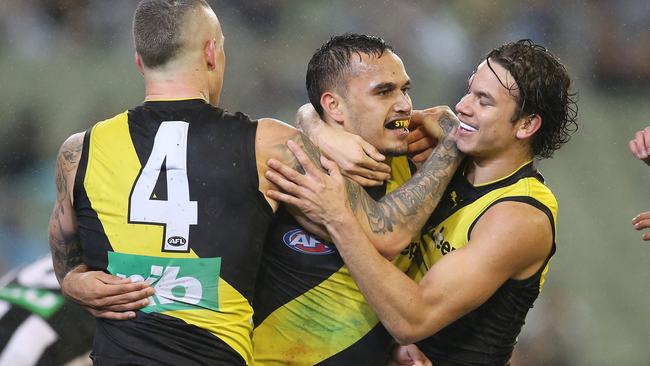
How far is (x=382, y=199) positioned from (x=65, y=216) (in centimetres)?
133

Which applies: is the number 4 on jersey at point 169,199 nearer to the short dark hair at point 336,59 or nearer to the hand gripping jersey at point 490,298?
the short dark hair at point 336,59

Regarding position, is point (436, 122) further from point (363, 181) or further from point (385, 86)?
point (363, 181)

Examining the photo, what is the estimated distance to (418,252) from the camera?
3.86 metres

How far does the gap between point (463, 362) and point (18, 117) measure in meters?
5.37

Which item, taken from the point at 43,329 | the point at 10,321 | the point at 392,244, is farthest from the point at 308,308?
the point at 10,321

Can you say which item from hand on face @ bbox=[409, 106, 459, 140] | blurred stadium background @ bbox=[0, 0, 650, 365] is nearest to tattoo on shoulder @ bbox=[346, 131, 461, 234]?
hand on face @ bbox=[409, 106, 459, 140]

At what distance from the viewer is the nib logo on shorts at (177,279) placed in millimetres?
3160

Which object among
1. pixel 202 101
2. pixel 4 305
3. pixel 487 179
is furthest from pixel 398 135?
pixel 4 305

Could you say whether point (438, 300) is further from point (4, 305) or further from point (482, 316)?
point (4, 305)

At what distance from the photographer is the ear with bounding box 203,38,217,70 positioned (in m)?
3.41

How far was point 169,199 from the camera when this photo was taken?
10.3 feet

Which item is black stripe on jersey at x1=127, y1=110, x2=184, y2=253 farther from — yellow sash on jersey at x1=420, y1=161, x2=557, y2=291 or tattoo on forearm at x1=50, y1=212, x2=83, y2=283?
yellow sash on jersey at x1=420, y1=161, x2=557, y2=291

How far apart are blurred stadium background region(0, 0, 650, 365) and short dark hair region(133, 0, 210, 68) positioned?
4264 mm

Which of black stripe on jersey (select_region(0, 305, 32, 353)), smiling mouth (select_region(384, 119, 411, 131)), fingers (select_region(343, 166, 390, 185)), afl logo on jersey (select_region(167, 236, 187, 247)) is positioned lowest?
black stripe on jersey (select_region(0, 305, 32, 353))
